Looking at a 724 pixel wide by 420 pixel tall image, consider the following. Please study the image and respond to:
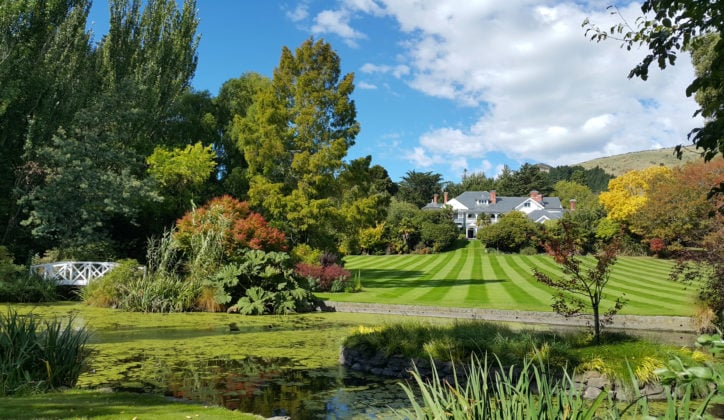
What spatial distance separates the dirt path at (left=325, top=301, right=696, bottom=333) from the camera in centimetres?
1523

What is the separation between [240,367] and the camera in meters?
9.60

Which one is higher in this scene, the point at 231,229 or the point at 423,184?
the point at 423,184

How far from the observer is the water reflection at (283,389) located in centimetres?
718

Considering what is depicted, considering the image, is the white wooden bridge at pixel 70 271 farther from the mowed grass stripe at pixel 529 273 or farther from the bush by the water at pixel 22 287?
the mowed grass stripe at pixel 529 273

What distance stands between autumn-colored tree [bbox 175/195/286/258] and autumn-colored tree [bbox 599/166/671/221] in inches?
1518

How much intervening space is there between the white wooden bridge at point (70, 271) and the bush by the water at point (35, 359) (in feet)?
49.3

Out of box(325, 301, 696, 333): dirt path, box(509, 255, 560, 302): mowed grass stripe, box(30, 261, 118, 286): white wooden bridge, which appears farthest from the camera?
box(509, 255, 560, 302): mowed grass stripe

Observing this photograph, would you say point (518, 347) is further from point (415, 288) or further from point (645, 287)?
point (645, 287)

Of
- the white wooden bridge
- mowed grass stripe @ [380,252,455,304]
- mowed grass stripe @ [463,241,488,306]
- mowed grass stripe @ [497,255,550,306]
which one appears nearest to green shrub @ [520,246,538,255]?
mowed grass stripe @ [463,241,488,306]

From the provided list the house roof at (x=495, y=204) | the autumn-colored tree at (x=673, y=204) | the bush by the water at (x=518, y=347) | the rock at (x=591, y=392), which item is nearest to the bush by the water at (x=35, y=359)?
the bush by the water at (x=518, y=347)

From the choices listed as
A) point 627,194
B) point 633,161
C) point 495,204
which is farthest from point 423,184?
point 633,161

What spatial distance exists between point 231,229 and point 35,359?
1305 centimetres

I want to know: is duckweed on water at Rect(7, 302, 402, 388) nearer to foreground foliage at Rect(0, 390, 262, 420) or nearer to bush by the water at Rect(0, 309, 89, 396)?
bush by the water at Rect(0, 309, 89, 396)

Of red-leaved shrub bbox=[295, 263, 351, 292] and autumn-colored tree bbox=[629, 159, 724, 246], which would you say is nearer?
red-leaved shrub bbox=[295, 263, 351, 292]
